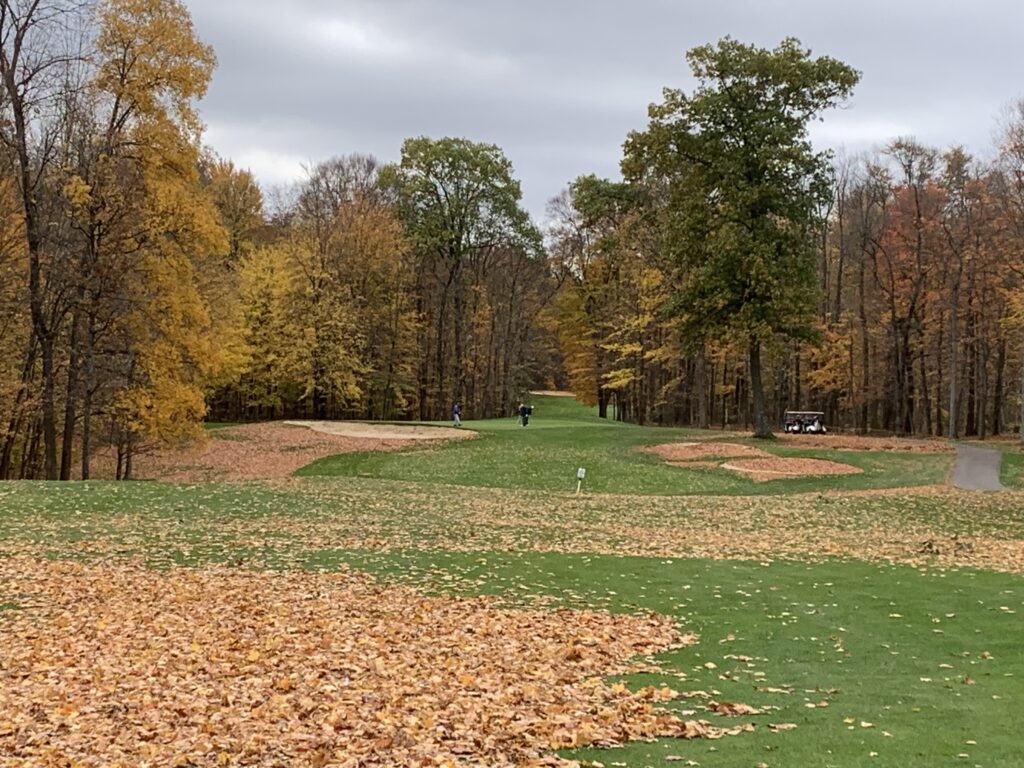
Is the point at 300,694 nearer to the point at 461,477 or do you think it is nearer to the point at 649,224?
the point at 461,477

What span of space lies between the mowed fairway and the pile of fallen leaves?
3 cm

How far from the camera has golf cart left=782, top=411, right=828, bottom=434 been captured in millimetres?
50594

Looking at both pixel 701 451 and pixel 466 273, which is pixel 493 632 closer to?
pixel 701 451

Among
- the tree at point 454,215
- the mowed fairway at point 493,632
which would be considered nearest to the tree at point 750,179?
the mowed fairway at point 493,632

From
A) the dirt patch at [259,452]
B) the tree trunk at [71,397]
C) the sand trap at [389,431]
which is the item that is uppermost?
the tree trunk at [71,397]

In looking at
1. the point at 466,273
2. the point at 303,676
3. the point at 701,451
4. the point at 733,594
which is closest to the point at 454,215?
the point at 466,273

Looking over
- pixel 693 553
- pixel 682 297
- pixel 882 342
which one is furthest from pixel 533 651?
pixel 882 342

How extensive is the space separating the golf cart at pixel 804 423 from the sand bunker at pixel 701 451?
1835 cm

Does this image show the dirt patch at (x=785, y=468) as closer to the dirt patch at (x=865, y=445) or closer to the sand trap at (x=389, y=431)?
the dirt patch at (x=865, y=445)

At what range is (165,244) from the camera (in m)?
25.0

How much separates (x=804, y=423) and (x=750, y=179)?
2105 centimetres

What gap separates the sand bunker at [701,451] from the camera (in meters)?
31.4

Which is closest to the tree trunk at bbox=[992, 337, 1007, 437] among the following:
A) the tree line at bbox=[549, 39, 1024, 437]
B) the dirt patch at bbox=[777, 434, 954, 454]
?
the tree line at bbox=[549, 39, 1024, 437]

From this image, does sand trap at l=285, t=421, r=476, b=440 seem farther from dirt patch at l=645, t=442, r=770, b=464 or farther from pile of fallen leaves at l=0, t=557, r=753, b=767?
pile of fallen leaves at l=0, t=557, r=753, b=767
